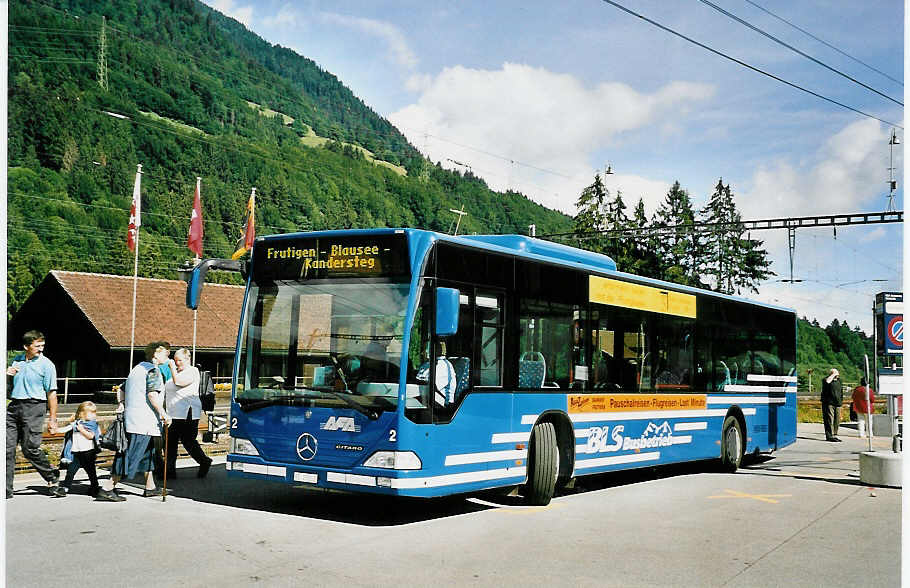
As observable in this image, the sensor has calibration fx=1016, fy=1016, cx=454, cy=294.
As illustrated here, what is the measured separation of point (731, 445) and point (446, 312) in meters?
9.22

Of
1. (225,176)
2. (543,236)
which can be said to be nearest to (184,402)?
(543,236)

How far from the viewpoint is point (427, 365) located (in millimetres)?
10602

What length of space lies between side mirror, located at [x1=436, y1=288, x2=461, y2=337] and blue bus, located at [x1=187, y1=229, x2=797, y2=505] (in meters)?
0.02

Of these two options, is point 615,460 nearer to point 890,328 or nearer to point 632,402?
point 632,402

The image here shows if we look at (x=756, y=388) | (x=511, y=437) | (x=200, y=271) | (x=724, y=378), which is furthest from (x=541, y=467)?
(x=756, y=388)

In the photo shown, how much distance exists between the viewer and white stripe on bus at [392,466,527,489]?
10.4 metres

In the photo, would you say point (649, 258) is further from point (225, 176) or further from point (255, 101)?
point (255, 101)

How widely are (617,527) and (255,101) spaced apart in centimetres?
13921

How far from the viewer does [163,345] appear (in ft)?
41.3

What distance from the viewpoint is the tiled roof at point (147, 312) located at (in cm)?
4878

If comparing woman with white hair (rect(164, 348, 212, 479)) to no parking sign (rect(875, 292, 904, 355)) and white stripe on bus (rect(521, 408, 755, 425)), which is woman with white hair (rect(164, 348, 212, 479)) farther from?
no parking sign (rect(875, 292, 904, 355))

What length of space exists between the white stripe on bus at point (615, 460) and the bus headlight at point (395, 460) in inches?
136

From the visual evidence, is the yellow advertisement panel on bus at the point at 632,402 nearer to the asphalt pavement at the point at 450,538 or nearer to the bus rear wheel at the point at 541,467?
the bus rear wheel at the point at 541,467

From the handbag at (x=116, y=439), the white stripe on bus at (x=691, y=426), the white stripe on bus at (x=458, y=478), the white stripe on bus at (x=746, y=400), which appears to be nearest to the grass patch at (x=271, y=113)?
the white stripe on bus at (x=746, y=400)
